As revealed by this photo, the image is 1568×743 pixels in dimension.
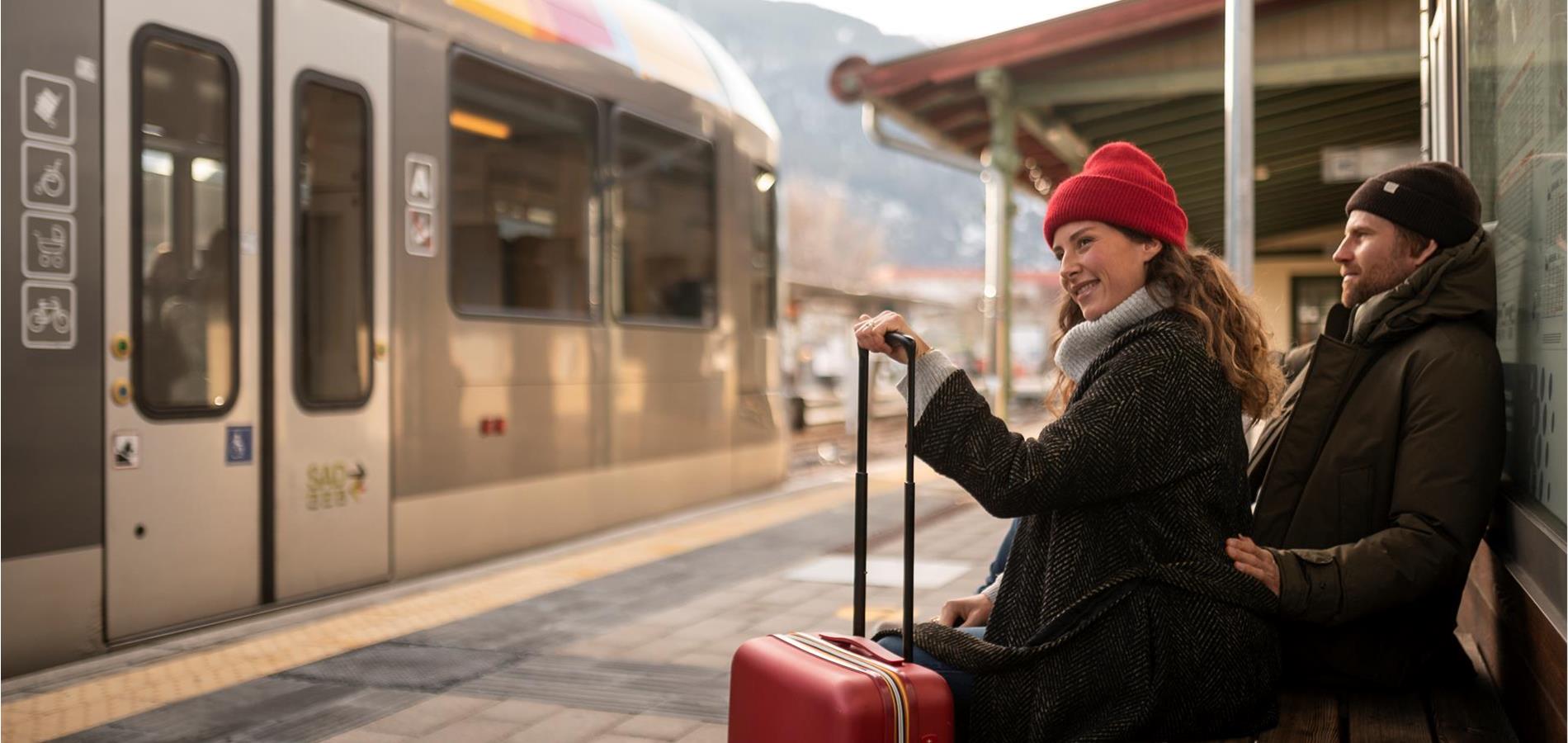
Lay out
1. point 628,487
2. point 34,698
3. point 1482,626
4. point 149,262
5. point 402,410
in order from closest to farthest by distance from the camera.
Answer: point 1482,626
point 34,698
point 149,262
point 402,410
point 628,487

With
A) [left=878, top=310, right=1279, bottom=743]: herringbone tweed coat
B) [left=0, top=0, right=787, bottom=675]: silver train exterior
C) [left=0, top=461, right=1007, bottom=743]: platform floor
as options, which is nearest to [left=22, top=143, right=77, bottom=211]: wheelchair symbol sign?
[left=0, top=0, right=787, bottom=675]: silver train exterior

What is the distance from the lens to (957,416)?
231 centimetres

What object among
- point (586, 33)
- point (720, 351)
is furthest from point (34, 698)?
point (720, 351)

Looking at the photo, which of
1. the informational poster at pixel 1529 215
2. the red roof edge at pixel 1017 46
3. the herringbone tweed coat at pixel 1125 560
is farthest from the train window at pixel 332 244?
the red roof edge at pixel 1017 46

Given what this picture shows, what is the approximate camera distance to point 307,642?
5.05 metres

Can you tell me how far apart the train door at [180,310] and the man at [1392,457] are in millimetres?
3888

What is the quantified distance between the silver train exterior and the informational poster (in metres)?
4.23

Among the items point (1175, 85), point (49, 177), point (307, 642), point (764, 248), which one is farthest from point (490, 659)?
point (1175, 85)

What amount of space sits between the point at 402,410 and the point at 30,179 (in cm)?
217

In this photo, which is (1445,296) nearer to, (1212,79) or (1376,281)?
(1376,281)

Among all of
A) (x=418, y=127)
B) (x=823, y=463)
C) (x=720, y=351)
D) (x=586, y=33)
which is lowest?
(x=823, y=463)

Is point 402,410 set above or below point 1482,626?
above

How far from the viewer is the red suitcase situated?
7.03ft

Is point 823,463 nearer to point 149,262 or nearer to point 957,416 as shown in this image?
point 149,262
